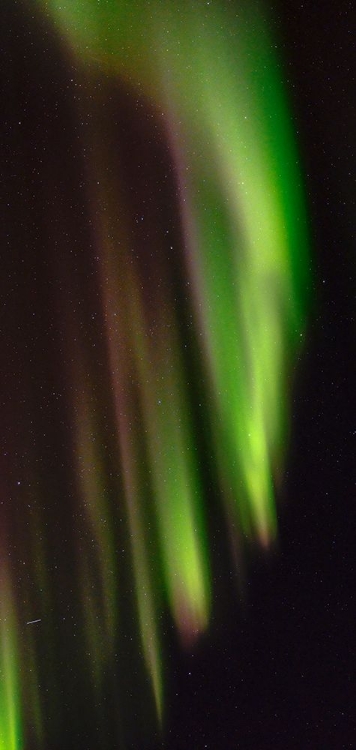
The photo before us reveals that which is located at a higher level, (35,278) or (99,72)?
(99,72)

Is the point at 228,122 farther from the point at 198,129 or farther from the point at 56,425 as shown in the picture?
the point at 56,425

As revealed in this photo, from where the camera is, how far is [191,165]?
54cm

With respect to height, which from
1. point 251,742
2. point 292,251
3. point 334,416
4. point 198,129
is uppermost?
point 198,129

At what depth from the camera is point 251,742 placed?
1.76 feet

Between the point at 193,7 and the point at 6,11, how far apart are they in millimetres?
152

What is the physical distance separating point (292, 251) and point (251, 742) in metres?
0.34

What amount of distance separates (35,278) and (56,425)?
11 cm

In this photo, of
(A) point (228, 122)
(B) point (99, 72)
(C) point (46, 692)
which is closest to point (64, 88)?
(B) point (99, 72)

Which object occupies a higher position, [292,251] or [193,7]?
[193,7]

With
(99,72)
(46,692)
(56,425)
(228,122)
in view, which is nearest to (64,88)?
(99,72)

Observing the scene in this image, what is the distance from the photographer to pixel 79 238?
576mm

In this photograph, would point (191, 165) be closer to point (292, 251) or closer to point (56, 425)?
point (292, 251)

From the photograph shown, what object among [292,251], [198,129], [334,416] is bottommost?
[334,416]

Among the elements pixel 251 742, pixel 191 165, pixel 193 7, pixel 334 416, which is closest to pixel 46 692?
pixel 251 742
